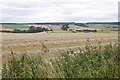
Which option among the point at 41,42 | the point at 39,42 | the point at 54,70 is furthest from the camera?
the point at 39,42

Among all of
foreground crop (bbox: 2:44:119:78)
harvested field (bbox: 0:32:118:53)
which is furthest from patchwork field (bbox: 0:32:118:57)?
foreground crop (bbox: 2:44:119:78)

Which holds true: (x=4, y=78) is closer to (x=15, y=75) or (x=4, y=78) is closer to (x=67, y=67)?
(x=15, y=75)

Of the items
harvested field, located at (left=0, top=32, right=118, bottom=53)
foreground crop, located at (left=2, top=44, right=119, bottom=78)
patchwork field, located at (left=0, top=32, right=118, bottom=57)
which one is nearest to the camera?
foreground crop, located at (left=2, top=44, right=119, bottom=78)

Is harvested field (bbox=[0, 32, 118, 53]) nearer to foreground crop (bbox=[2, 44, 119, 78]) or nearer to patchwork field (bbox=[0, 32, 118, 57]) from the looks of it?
patchwork field (bbox=[0, 32, 118, 57])

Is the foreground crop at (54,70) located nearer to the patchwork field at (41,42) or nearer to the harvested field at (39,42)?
the patchwork field at (41,42)

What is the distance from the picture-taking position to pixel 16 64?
6.05 m

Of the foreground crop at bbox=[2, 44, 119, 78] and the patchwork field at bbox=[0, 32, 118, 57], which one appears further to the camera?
the patchwork field at bbox=[0, 32, 118, 57]

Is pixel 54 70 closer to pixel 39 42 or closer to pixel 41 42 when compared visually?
pixel 41 42

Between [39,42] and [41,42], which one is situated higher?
[41,42]

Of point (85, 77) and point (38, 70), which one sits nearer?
point (85, 77)

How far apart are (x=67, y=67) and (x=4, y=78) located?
148 centimetres

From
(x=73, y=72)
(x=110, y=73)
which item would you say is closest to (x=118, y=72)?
(x=110, y=73)

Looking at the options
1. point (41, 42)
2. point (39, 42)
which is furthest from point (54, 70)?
point (39, 42)

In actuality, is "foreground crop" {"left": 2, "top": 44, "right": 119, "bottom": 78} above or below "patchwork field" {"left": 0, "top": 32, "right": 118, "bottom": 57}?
above
